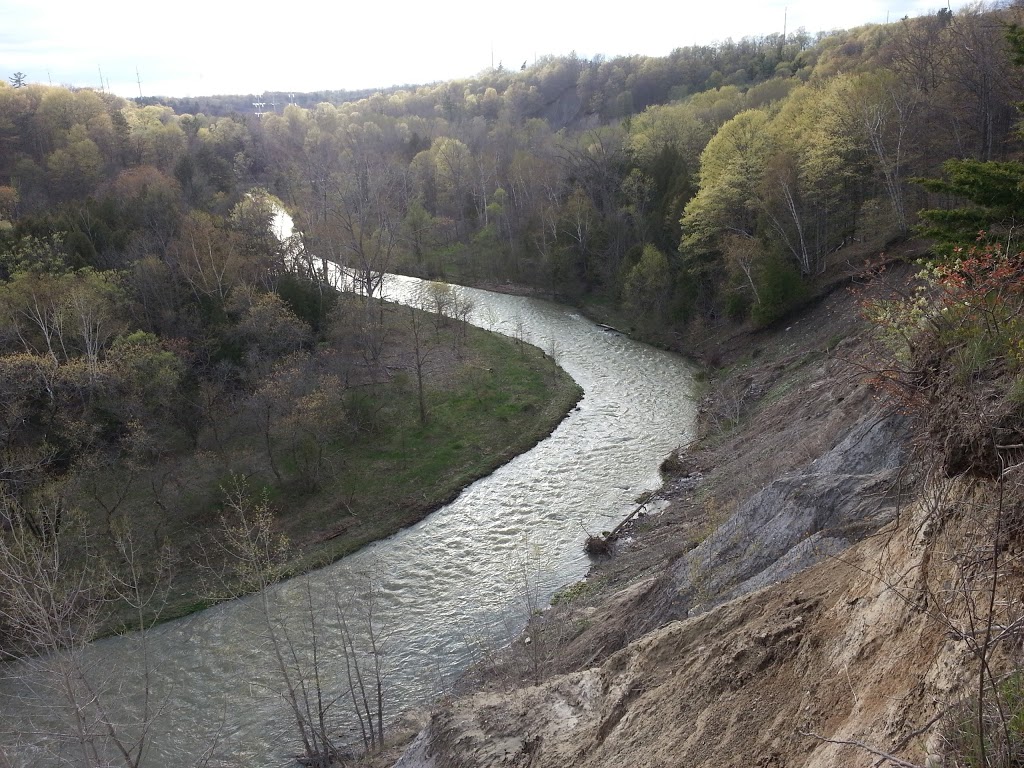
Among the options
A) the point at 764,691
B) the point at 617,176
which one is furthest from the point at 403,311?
the point at 764,691

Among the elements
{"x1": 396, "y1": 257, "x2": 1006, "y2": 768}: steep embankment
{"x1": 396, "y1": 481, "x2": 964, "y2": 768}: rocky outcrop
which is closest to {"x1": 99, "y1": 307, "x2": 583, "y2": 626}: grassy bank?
{"x1": 396, "y1": 257, "x2": 1006, "y2": 768}: steep embankment

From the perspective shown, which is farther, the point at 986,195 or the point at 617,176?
the point at 617,176

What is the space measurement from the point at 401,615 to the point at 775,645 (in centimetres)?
1496

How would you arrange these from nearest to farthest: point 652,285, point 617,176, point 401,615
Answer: point 401,615 < point 652,285 < point 617,176

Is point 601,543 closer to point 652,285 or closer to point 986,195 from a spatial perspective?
point 986,195

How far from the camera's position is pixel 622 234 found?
52.0 meters

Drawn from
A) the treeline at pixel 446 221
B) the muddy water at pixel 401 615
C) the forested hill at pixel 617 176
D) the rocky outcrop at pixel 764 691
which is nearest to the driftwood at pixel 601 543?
the muddy water at pixel 401 615

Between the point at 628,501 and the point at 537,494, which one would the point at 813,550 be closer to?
the point at 628,501

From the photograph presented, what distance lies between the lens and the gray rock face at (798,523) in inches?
422

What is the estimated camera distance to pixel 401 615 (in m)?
21.0

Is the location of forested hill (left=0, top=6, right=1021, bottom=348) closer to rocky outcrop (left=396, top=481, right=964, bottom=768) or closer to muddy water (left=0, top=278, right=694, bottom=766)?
muddy water (left=0, top=278, right=694, bottom=766)

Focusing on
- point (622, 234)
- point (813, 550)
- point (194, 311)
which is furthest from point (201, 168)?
point (813, 550)

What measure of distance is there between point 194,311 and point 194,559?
16.2 metres

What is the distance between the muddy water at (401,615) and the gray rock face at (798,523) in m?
6.23
